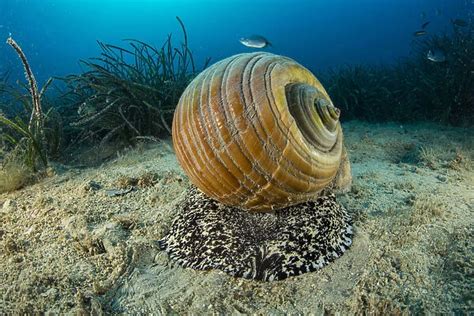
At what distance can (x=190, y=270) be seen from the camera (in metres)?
2.52

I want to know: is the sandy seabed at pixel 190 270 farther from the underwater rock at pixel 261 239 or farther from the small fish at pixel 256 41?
→ the small fish at pixel 256 41

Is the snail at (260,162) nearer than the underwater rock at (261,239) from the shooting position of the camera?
Yes

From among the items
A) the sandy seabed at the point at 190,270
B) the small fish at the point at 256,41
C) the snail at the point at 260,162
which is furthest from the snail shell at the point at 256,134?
the small fish at the point at 256,41

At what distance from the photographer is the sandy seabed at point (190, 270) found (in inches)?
86.0

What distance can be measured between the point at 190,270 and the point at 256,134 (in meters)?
1.18

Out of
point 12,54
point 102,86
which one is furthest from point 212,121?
point 12,54

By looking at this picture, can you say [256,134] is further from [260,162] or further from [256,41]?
[256,41]

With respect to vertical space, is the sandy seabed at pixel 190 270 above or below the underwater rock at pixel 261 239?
below

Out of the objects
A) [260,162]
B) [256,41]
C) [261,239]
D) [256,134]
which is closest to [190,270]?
[261,239]

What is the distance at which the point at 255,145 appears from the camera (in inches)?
86.8

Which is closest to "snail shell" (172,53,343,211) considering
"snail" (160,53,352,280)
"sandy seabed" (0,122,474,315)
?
"snail" (160,53,352,280)

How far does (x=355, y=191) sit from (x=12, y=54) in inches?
1847

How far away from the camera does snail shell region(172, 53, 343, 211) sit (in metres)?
2.22

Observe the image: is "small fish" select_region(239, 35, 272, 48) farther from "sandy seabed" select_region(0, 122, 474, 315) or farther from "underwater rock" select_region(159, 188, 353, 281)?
"underwater rock" select_region(159, 188, 353, 281)
